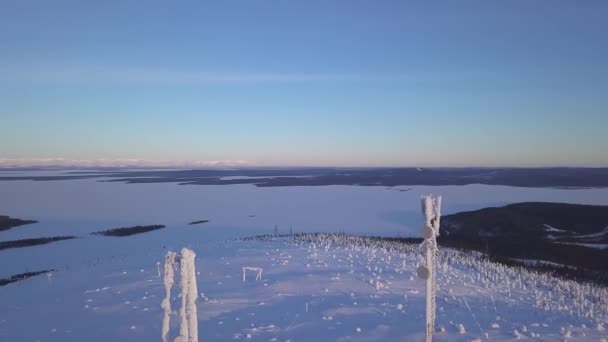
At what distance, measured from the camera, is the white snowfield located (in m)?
10.0

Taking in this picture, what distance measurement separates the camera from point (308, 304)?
1173cm

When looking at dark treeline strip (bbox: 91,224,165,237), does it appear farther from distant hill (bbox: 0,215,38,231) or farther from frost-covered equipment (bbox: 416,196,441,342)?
frost-covered equipment (bbox: 416,196,441,342)

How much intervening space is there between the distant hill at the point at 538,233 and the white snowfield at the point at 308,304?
40.1 ft

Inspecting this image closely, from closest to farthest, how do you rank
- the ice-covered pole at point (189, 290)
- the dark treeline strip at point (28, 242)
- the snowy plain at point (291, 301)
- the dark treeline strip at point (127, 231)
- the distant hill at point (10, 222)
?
the ice-covered pole at point (189, 290) → the snowy plain at point (291, 301) → the dark treeline strip at point (28, 242) → the dark treeline strip at point (127, 231) → the distant hill at point (10, 222)

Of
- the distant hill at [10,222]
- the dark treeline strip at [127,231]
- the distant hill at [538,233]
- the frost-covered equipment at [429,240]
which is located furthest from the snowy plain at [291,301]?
the distant hill at [10,222]

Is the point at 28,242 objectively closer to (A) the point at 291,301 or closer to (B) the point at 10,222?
(B) the point at 10,222

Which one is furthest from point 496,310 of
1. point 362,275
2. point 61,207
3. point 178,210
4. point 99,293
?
point 61,207

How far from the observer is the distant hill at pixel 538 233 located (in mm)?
27547

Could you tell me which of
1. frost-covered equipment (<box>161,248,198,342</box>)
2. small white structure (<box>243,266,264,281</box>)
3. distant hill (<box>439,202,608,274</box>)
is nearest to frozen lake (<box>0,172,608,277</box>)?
distant hill (<box>439,202,608,274</box>)

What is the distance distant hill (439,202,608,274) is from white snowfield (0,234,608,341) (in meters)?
12.2

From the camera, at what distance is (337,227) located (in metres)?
38.9

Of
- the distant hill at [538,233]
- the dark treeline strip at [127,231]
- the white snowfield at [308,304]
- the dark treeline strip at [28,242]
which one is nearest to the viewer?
the white snowfield at [308,304]

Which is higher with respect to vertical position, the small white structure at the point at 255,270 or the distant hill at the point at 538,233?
the small white structure at the point at 255,270

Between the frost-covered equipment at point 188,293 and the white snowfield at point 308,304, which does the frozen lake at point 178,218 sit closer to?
the white snowfield at point 308,304
